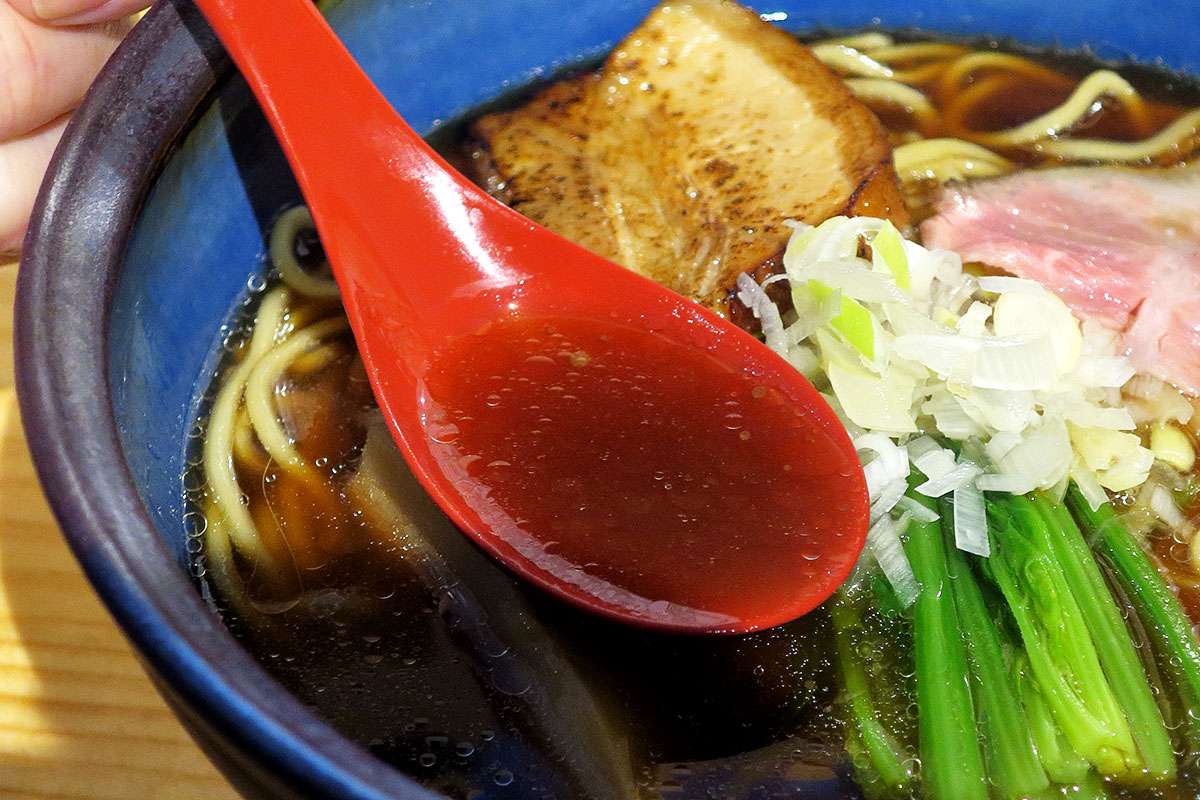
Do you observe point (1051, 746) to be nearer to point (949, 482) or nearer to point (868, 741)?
point (868, 741)

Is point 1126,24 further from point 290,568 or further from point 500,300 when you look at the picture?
point 290,568

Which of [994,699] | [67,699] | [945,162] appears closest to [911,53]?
[945,162]

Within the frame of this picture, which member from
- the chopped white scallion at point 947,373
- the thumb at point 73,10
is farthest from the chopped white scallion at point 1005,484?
the thumb at point 73,10

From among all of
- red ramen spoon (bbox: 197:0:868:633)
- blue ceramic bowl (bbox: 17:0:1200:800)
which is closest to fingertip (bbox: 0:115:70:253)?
blue ceramic bowl (bbox: 17:0:1200:800)

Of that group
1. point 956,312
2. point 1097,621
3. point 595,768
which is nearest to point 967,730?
point 1097,621

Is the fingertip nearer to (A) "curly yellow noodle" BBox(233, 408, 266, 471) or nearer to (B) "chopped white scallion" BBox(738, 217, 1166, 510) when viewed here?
(A) "curly yellow noodle" BBox(233, 408, 266, 471)
